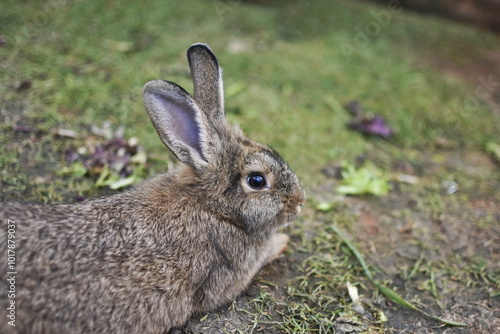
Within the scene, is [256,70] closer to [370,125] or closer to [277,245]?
[370,125]

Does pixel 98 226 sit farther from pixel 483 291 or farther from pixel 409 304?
pixel 483 291

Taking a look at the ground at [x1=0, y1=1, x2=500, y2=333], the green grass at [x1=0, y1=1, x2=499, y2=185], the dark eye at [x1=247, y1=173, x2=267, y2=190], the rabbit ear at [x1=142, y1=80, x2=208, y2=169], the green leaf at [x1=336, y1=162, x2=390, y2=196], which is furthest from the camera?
the green grass at [x1=0, y1=1, x2=499, y2=185]

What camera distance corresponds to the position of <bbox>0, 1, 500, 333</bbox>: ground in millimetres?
4367

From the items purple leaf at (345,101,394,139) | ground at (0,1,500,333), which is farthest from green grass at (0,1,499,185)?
purple leaf at (345,101,394,139)

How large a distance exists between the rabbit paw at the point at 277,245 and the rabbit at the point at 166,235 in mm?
16

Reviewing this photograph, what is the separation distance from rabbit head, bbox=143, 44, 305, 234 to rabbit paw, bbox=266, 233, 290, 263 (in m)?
0.36

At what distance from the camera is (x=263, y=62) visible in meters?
7.60

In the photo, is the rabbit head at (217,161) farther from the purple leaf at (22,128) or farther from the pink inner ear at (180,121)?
the purple leaf at (22,128)

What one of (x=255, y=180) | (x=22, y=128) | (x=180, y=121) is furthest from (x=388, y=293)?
(x=22, y=128)

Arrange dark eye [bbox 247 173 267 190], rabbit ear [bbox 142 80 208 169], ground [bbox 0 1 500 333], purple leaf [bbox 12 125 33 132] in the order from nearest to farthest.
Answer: rabbit ear [bbox 142 80 208 169] → dark eye [bbox 247 173 267 190] → ground [bbox 0 1 500 333] → purple leaf [bbox 12 125 33 132]

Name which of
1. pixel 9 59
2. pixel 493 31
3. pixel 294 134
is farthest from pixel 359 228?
pixel 493 31

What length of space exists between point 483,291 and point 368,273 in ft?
3.63

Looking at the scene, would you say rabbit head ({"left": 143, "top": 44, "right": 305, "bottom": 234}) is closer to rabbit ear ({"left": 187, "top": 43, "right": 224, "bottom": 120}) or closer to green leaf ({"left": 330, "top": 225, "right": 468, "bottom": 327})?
rabbit ear ({"left": 187, "top": 43, "right": 224, "bottom": 120})

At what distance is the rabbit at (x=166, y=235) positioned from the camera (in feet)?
10.4
